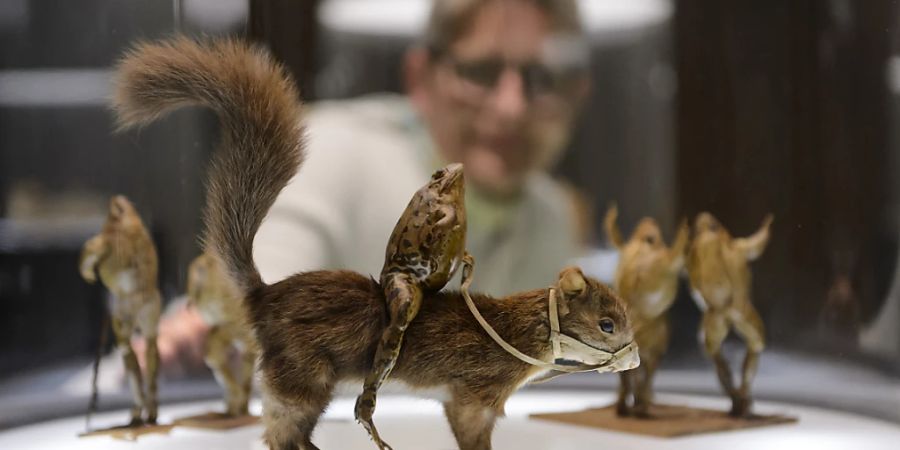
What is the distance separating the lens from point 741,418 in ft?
4.95

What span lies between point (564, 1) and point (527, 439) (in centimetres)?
78

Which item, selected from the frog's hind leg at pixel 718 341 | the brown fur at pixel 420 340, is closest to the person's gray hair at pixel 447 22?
the frog's hind leg at pixel 718 341

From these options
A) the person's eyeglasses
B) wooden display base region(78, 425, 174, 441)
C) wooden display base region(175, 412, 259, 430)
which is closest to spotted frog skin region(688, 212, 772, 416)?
the person's eyeglasses

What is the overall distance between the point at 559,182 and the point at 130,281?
2.51 ft

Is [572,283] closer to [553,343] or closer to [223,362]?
[553,343]

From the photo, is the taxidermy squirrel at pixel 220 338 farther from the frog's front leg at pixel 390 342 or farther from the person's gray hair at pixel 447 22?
the frog's front leg at pixel 390 342

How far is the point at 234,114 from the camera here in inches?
37.2

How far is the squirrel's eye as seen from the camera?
90 centimetres

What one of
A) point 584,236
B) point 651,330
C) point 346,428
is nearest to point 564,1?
point 584,236

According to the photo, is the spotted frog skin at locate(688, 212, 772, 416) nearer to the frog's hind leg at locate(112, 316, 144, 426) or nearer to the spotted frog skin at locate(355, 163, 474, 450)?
the spotted frog skin at locate(355, 163, 474, 450)

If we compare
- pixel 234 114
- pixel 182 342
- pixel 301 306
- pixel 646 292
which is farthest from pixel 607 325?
pixel 182 342

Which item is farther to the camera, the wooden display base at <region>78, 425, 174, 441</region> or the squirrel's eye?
the wooden display base at <region>78, 425, 174, 441</region>

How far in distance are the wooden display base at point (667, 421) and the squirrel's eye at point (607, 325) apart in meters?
0.58

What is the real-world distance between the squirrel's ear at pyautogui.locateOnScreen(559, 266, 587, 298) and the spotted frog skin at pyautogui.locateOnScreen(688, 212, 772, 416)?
689 millimetres
